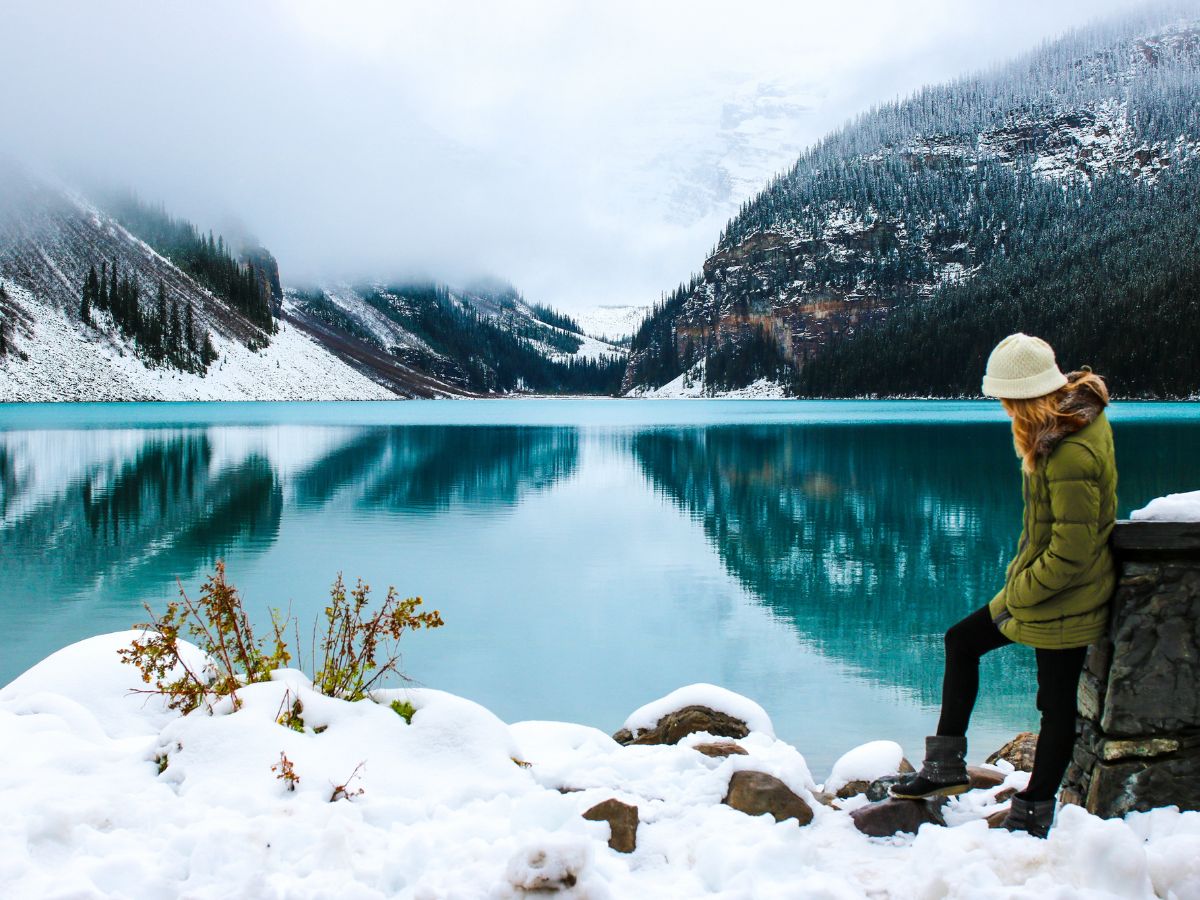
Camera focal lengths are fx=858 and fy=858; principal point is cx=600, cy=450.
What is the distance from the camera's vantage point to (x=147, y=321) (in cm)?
13650

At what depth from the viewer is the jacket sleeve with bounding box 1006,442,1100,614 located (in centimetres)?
428

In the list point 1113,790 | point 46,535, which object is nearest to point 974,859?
point 1113,790

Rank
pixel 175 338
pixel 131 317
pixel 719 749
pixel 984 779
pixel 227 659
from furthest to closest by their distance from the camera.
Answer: pixel 175 338 → pixel 131 317 → pixel 719 749 → pixel 227 659 → pixel 984 779

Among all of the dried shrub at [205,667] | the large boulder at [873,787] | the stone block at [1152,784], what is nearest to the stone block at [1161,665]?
the stone block at [1152,784]

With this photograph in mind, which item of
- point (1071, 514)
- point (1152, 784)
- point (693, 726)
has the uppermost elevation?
point (1071, 514)

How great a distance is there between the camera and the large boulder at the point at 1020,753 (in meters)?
6.56

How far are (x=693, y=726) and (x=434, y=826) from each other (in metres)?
3.29

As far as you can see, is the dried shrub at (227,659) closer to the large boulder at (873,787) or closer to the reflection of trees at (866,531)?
the large boulder at (873,787)

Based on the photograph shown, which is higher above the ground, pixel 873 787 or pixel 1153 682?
pixel 1153 682

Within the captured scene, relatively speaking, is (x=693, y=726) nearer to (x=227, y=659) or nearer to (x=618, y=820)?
(x=618, y=820)

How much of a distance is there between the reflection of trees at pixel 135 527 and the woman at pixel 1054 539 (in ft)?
53.2

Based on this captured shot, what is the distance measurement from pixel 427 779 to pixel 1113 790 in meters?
3.77

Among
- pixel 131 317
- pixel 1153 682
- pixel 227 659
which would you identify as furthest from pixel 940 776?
pixel 131 317

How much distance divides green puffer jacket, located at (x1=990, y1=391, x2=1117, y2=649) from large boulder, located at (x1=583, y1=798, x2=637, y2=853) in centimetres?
229
